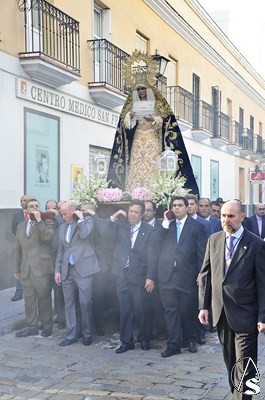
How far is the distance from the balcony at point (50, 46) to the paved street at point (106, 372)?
18.3ft

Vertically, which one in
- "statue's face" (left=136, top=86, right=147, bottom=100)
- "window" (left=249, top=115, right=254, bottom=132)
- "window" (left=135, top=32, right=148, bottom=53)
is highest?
"window" (left=135, top=32, right=148, bottom=53)

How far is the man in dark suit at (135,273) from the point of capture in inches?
234

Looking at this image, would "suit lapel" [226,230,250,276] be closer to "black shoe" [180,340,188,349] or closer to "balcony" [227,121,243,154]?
"black shoe" [180,340,188,349]

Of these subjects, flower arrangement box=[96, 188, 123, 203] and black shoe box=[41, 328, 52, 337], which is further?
flower arrangement box=[96, 188, 123, 203]

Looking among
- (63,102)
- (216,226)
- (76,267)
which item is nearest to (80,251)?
(76,267)

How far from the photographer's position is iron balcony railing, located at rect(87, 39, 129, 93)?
12.7 meters

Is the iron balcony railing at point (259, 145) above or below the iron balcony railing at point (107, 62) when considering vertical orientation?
below

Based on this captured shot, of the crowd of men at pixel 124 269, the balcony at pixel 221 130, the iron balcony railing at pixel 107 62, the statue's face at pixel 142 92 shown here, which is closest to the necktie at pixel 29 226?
the crowd of men at pixel 124 269

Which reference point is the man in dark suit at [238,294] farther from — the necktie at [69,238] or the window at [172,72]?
the window at [172,72]

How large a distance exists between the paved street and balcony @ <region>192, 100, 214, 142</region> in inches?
520

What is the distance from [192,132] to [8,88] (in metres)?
9.99

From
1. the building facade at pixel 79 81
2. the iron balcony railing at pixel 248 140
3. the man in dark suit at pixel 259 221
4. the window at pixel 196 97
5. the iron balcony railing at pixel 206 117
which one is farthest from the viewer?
the iron balcony railing at pixel 248 140

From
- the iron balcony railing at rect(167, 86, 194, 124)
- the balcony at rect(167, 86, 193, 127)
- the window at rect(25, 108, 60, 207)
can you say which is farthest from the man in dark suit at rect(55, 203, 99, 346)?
the iron balcony railing at rect(167, 86, 194, 124)

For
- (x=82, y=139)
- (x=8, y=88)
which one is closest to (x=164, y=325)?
(x=8, y=88)
